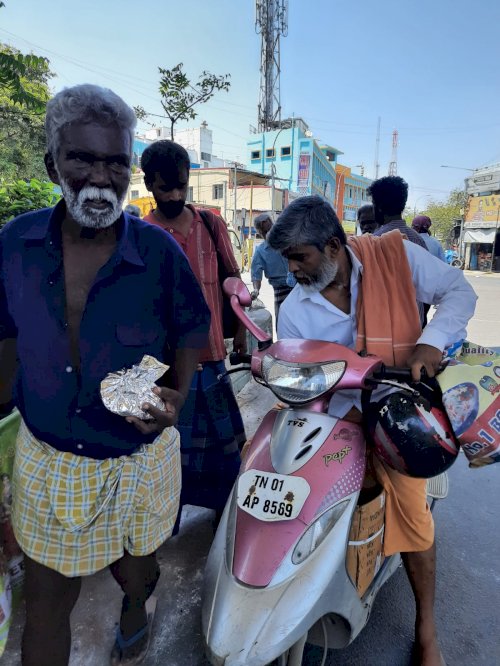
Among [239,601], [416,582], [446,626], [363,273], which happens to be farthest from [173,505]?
[446,626]

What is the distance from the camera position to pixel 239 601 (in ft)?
3.97

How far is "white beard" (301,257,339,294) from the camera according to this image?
5.68 ft

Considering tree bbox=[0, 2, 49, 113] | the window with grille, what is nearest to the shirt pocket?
tree bbox=[0, 2, 49, 113]

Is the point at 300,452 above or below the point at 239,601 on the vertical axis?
above

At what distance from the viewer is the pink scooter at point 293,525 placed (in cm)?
119

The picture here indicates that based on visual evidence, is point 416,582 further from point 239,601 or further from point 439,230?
point 439,230

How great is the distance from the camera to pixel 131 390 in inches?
48.4

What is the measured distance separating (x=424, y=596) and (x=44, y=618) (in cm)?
131

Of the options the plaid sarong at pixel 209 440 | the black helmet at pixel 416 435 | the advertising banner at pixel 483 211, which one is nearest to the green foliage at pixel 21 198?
the plaid sarong at pixel 209 440

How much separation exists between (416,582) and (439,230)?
1675 inches

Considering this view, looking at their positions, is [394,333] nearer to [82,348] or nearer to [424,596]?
[424,596]

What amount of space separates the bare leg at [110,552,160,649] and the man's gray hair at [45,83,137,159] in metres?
1.29

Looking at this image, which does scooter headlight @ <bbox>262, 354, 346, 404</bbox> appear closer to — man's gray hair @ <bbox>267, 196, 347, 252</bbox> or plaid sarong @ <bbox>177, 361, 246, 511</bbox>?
man's gray hair @ <bbox>267, 196, 347, 252</bbox>

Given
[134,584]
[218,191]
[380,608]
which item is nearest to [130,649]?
[134,584]
